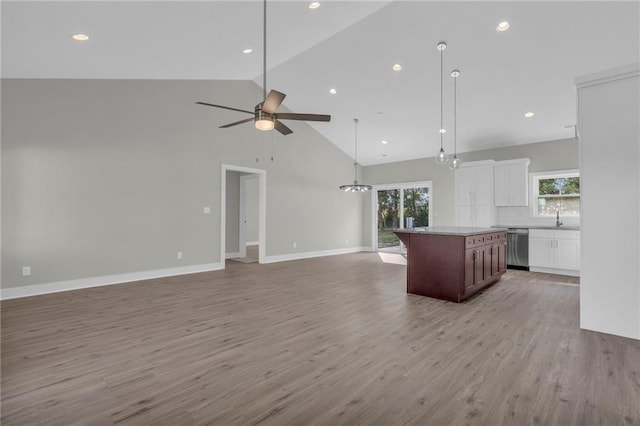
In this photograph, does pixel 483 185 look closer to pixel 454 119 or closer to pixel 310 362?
pixel 454 119

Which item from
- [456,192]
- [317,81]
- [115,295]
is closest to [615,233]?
[456,192]

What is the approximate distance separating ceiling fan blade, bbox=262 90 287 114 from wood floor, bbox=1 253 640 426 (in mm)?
2151

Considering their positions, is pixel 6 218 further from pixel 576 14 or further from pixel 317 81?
pixel 576 14

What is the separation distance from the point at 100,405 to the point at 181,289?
2.98m

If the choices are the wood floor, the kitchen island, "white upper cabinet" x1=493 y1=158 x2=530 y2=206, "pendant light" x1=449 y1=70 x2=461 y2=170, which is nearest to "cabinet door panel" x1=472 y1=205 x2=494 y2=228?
"white upper cabinet" x1=493 y1=158 x2=530 y2=206

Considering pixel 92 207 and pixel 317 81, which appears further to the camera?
pixel 317 81

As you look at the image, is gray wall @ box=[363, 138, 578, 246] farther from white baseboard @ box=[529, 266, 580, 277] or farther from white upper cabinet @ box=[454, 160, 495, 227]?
white baseboard @ box=[529, 266, 580, 277]

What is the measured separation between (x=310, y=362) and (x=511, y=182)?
6.27 meters

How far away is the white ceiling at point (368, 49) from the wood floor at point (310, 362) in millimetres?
3036

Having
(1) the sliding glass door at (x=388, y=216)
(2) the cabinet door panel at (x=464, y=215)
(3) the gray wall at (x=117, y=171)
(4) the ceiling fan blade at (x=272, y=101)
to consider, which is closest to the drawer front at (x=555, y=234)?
(2) the cabinet door panel at (x=464, y=215)

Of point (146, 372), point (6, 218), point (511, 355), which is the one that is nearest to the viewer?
point (146, 372)

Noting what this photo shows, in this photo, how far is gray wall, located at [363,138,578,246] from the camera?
21.5 feet

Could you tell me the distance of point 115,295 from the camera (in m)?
4.37

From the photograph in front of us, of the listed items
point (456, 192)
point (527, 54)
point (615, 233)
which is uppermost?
point (527, 54)
